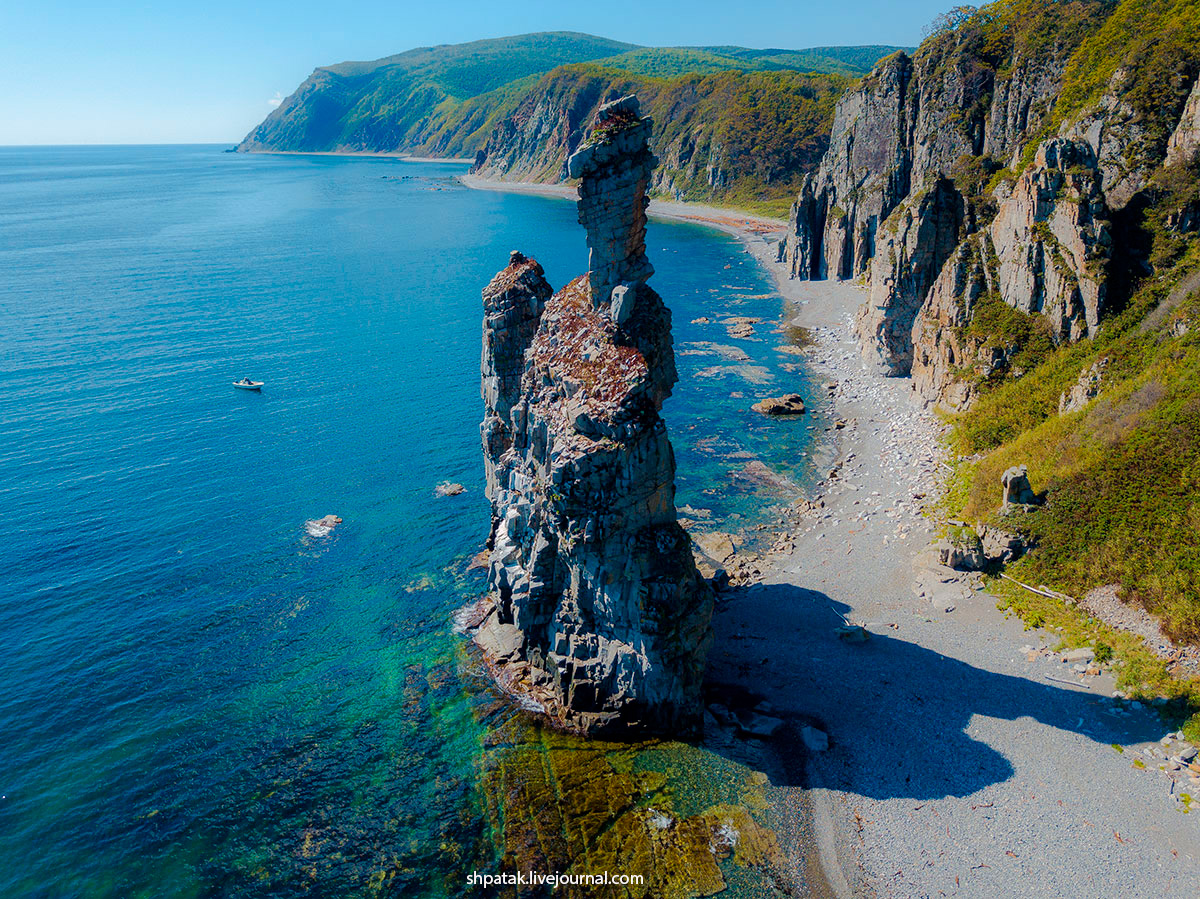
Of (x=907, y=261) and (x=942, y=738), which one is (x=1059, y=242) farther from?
(x=942, y=738)

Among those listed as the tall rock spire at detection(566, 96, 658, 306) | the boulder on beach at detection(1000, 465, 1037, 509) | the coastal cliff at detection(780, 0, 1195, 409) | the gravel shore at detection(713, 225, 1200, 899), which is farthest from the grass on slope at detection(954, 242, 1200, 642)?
the tall rock spire at detection(566, 96, 658, 306)

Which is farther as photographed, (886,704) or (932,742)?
(886,704)

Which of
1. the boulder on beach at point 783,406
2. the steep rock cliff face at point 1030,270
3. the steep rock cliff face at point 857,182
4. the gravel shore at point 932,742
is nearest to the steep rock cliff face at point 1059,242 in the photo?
the steep rock cliff face at point 1030,270

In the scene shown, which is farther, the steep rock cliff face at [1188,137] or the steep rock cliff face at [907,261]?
the steep rock cliff face at [907,261]

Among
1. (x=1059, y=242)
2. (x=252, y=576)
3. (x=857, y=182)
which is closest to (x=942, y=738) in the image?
(x=1059, y=242)

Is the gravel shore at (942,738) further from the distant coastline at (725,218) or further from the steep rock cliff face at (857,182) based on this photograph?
the distant coastline at (725,218)

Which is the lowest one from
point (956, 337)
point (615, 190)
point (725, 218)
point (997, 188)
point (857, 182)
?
point (956, 337)

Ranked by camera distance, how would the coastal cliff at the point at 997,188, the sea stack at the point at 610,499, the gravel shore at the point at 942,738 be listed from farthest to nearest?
the coastal cliff at the point at 997,188 → the sea stack at the point at 610,499 → the gravel shore at the point at 942,738
